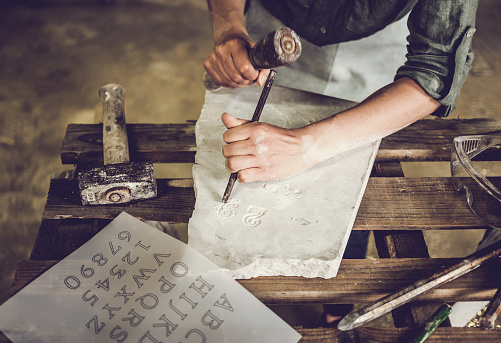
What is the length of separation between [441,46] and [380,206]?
1.65ft

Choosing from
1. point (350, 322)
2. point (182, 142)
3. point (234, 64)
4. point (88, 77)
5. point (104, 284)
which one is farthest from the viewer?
point (88, 77)

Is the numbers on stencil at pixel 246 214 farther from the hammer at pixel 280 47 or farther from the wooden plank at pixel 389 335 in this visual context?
the hammer at pixel 280 47

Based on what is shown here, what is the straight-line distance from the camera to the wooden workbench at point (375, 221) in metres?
1.01

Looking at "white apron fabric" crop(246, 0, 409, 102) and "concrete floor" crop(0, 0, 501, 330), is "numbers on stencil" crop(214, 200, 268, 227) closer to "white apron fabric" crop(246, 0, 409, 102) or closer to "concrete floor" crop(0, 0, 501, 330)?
"white apron fabric" crop(246, 0, 409, 102)

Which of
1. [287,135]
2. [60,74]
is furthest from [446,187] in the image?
[60,74]

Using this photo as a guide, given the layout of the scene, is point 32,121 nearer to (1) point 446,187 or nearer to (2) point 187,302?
(2) point 187,302

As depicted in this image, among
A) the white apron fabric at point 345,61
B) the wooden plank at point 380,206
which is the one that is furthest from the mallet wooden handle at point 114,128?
the white apron fabric at point 345,61

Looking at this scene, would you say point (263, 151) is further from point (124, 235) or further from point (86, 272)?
point (86, 272)

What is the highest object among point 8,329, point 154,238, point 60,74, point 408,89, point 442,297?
point 60,74

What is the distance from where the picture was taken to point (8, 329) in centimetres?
94

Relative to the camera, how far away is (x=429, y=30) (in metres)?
1.11

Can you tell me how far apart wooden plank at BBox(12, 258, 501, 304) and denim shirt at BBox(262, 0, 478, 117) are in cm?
52

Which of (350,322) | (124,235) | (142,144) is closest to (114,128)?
(142,144)

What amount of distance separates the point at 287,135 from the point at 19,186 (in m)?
2.16
